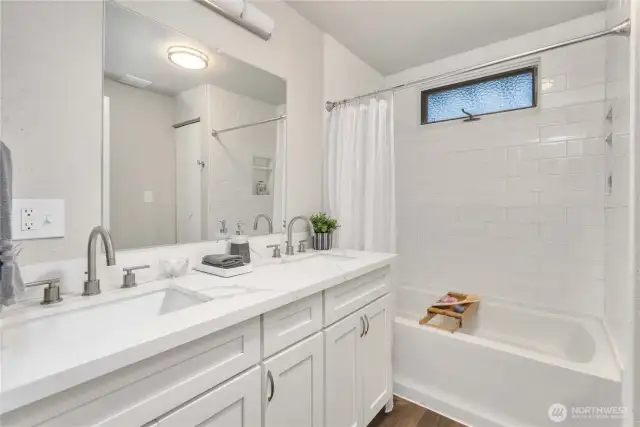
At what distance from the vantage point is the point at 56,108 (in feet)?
→ 3.38

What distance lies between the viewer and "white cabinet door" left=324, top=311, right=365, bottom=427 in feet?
4.22

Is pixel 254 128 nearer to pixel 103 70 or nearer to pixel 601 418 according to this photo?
pixel 103 70

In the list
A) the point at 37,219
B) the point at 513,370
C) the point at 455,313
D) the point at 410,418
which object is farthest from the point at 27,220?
the point at 455,313

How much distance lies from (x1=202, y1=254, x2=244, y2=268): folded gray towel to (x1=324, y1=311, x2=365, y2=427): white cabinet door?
49cm

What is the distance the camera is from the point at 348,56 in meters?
2.45

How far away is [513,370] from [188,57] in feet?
7.52

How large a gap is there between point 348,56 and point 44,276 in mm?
2369

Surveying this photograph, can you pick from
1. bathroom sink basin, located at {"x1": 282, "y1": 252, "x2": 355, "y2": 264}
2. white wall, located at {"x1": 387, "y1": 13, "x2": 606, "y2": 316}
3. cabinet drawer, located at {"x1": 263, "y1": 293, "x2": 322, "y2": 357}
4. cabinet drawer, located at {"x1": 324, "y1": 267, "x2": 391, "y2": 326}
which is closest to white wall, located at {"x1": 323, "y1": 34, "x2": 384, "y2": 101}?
white wall, located at {"x1": 387, "y1": 13, "x2": 606, "y2": 316}

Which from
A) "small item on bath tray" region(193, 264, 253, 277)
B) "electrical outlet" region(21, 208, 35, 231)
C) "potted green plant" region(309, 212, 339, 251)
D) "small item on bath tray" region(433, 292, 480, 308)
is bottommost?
"small item on bath tray" region(433, 292, 480, 308)

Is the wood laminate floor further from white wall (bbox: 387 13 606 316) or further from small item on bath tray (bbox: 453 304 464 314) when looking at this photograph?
white wall (bbox: 387 13 606 316)

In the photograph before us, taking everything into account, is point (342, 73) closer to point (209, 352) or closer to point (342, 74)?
point (342, 74)

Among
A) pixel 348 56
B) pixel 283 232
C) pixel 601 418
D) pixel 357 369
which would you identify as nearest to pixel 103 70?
pixel 283 232

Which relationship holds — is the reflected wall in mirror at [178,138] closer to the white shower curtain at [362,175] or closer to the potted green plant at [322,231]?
the potted green plant at [322,231]

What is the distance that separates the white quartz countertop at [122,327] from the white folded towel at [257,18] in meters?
1.31
